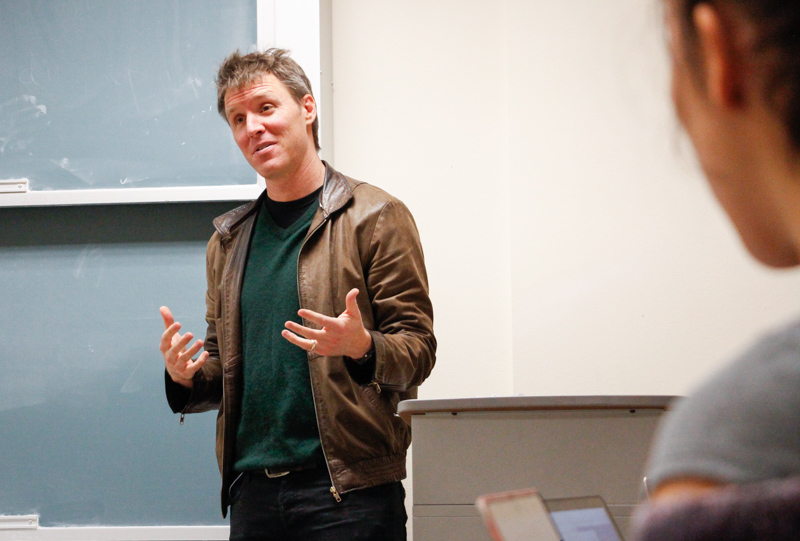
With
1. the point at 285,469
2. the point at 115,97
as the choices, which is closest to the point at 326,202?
the point at 285,469

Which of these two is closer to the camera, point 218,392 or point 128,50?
point 218,392

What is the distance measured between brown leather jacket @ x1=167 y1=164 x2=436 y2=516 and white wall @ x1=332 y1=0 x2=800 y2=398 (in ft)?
1.92

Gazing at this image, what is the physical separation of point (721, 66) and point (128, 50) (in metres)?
2.46

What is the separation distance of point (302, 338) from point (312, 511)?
0.35 metres

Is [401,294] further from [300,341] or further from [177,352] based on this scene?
[177,352]

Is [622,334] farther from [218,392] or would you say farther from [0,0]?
[0,0]

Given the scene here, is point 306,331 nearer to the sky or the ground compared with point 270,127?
nearer to the ground

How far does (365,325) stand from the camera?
67.5 inches

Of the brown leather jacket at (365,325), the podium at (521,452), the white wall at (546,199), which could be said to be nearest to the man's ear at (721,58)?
the podium at (521,452)

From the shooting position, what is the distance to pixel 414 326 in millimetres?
1708

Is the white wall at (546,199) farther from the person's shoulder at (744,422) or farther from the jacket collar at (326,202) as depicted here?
the person's shoulder at (744,422)

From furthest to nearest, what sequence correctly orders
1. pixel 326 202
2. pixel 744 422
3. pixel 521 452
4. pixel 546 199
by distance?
pixel 546 199 → pixel 326 202 → pixel 521 452 → pixel 744 422

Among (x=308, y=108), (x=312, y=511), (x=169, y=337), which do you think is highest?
(x=308, y=108)

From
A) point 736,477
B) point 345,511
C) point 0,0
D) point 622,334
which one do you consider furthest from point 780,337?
point 0,0
